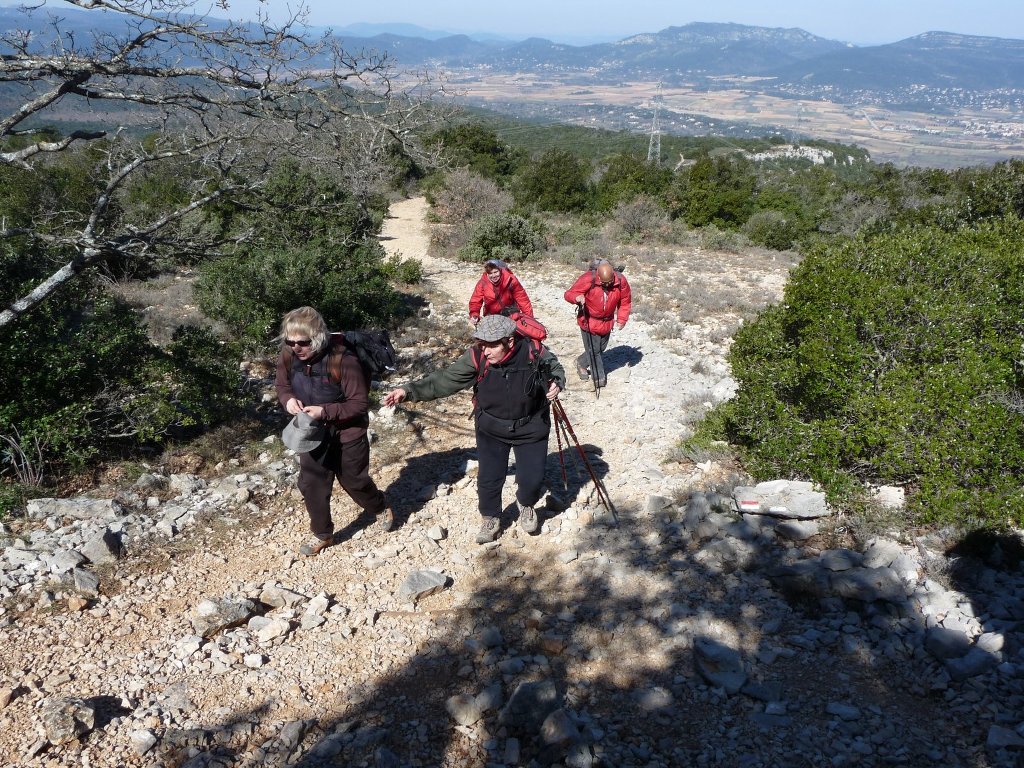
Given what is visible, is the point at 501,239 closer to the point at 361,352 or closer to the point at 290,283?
the point at 290,283

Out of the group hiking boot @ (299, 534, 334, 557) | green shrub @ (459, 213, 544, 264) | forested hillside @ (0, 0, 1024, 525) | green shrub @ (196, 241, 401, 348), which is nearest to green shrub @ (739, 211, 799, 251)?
green shrub @ (459, 213, 544, 264)

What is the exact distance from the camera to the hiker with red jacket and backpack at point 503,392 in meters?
3.77

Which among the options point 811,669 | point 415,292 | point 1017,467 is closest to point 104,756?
point 811,669

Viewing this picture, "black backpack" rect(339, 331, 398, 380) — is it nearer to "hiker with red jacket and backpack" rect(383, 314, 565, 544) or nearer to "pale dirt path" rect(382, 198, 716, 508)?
"hiker with red jacket and backpack" rect(383, 314, 565, 544)

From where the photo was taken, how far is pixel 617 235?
17.5 metres

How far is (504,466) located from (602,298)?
3331 millimetres

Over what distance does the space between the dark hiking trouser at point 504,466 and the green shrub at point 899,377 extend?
77.5 inches

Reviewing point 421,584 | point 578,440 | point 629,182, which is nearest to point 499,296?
point 578,440

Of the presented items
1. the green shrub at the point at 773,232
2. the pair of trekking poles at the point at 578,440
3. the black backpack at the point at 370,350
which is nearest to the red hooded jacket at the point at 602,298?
the pair of trekking poles at the point at 578,440

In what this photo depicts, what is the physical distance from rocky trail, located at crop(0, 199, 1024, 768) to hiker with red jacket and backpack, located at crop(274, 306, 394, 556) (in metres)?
0.62

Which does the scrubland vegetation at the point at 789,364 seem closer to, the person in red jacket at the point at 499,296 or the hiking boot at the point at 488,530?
the person in red jacket at the point at 499,296

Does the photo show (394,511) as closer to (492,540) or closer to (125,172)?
(492,540)

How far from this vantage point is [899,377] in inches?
180

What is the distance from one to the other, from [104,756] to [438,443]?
379 centimetres
